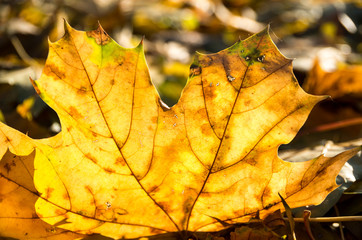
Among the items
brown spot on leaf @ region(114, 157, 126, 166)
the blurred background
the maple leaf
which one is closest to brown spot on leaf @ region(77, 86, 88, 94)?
the maple leaf

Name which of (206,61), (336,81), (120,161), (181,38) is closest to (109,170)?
(120,161)

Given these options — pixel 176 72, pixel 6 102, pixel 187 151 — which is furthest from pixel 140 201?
pixel 176 72

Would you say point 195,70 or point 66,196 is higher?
point 195,70

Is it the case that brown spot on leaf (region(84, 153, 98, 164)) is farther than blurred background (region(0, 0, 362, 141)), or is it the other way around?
blurred background (region(0, 0, 362, 141))

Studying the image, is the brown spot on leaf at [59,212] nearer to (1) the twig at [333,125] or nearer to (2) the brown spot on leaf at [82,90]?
(2) the brown spot on leaf at [82,90]

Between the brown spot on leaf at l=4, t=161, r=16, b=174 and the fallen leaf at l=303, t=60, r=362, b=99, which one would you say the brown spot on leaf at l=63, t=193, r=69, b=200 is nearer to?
the brown spot on leaf at l=4, t=161, r=16, b=174

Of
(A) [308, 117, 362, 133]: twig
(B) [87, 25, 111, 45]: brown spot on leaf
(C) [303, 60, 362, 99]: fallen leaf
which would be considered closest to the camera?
(B) [87, 25, 111, 45]: brown spot on leaf

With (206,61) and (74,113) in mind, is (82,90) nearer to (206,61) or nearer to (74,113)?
(74,113)

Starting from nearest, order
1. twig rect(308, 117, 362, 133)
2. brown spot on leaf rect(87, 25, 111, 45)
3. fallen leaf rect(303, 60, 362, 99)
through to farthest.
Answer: brown spot on leaf rect(87, 25, 111, 45), twig rect(308, 117, 362, 133), fallen leaf rect(303, 60, 362, 99)

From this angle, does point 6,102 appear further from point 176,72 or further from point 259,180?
point 259,180
